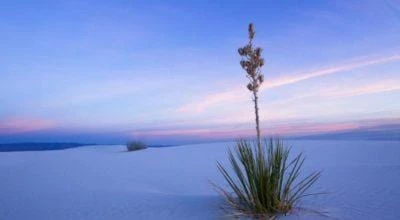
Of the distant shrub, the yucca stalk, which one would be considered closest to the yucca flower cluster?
the yucca stalk

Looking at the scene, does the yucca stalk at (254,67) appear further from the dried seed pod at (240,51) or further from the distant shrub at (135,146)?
the distant shrub at (135,146)

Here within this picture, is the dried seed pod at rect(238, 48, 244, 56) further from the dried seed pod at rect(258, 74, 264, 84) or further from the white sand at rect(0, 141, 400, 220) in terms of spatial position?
the white sand at rect(0, 141, 400, 220)

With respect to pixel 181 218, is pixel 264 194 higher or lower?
higher

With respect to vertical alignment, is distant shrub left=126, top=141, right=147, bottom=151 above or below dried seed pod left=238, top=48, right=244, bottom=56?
below

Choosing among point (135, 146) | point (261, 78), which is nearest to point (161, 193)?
point (261, 78)

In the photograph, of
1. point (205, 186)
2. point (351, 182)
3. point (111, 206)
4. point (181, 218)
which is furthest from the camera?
point (205, 186)

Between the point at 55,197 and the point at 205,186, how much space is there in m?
3.66

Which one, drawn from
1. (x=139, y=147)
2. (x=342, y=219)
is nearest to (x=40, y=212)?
(x=342, y=219)

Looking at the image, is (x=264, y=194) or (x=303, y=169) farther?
(x=303, y=169)

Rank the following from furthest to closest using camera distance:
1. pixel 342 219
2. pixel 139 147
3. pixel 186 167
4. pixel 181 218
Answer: pixel 139 147
pixel 186 167
pixel 181 218
pixel 342 219

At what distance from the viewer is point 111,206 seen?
723cm

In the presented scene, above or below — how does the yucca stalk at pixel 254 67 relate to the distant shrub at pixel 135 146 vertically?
above

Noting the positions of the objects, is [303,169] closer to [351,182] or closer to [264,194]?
[351,182]

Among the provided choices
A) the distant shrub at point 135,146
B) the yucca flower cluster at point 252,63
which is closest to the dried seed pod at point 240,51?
the yucca flower cluster at point 252,63
